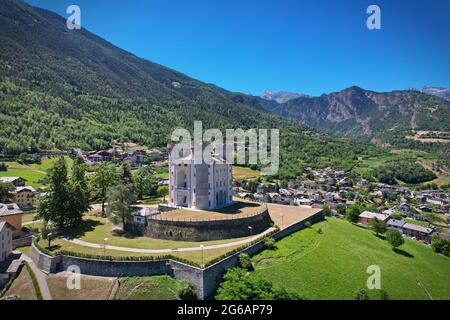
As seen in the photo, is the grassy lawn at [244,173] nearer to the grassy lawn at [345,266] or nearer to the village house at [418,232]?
the village house at [418,232]

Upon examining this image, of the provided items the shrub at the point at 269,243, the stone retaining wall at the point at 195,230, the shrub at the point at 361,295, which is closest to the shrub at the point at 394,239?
the shrub at the point at 361,295

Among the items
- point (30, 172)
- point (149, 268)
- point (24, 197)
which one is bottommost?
point (149, 268)

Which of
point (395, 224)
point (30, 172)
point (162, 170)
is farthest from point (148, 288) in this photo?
point (162, 170)

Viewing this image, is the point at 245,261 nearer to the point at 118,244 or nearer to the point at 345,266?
the point at 345,266

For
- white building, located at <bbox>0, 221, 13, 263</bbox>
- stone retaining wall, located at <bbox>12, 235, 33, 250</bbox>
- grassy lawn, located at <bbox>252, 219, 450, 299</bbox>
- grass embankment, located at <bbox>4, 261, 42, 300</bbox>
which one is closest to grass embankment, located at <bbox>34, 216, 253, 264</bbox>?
grass embankment, located at <bbox>4, 261, 42, 300</bbox>

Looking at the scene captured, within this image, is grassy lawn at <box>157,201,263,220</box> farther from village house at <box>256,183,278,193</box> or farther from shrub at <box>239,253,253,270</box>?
village house at <box>256,183,278,193</box>

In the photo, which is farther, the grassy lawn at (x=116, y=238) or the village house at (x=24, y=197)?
the village house at (x=24, y=197)

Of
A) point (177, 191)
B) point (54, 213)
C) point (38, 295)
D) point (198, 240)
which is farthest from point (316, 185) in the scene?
point (38, 295)
